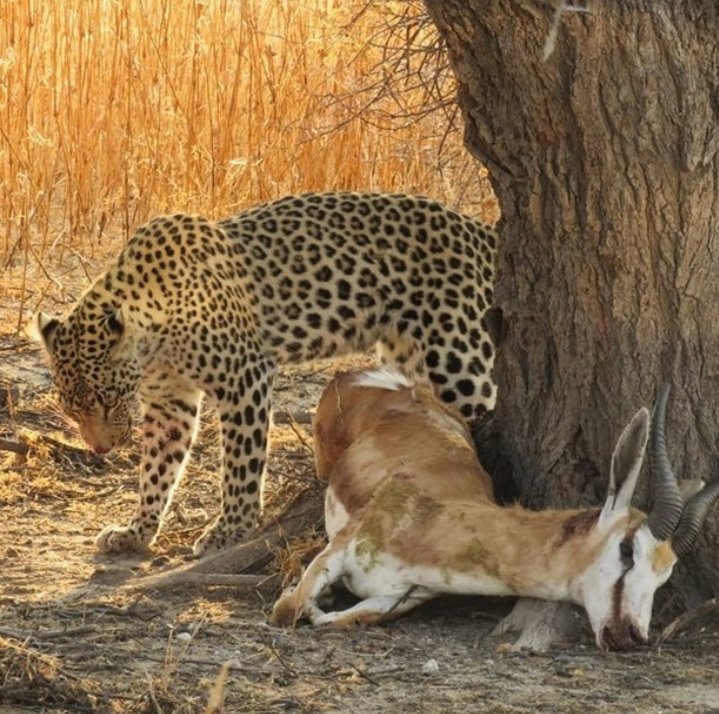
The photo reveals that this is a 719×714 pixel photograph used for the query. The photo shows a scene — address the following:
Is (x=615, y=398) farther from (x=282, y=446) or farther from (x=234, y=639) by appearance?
(x=282, y=446)

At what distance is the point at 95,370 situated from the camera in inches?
280

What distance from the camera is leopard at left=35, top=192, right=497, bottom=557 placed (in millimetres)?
7156

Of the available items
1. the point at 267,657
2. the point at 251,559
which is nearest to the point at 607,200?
the point at 267,657

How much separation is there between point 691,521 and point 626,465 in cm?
25

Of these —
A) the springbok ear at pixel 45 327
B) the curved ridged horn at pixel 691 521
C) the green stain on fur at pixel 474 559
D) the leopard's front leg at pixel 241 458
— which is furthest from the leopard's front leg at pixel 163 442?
the curved ridged horn at pixel 691 521

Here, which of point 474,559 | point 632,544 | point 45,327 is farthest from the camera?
point 45,327

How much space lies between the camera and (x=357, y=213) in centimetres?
807

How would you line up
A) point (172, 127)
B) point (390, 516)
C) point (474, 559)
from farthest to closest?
point (172, 127)
point (390, 516)
point (474, 559)

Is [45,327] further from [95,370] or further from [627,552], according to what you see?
[627,552]

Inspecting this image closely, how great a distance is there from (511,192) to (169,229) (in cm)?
225

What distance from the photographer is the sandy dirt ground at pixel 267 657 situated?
4668 mm

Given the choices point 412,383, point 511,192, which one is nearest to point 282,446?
point 412,383

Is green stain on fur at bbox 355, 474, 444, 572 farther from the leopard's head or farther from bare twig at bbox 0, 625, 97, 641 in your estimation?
the leopard's head

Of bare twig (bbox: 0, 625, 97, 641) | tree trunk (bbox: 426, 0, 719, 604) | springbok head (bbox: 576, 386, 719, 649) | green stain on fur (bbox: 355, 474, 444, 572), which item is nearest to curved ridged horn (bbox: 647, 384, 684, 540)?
springbok head (bbox: 576, 386, 719, 649)
